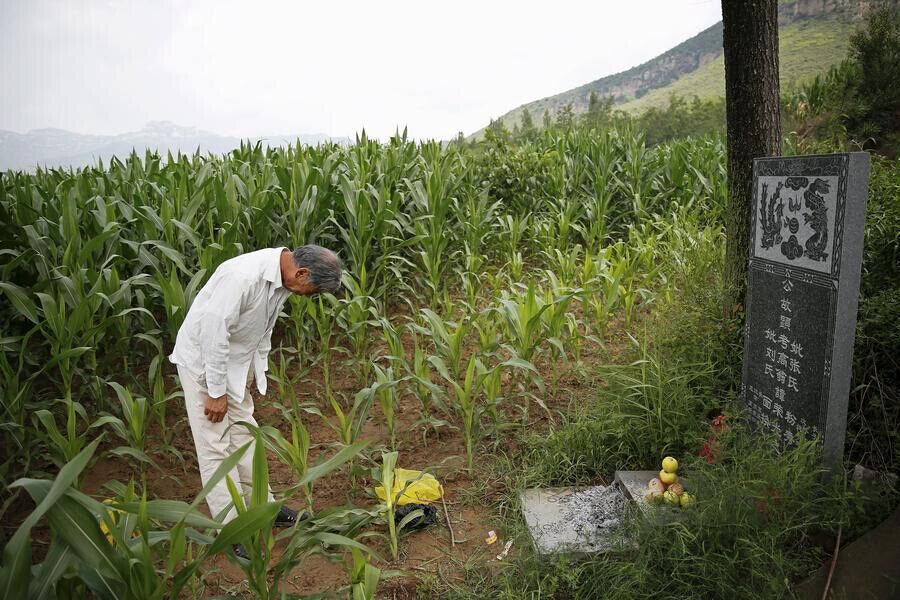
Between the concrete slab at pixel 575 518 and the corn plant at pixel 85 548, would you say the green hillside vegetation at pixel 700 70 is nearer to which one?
the concrete slab at pixel 575 518

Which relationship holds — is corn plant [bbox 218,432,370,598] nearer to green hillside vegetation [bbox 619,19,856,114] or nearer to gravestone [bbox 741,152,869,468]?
gravestone [bbox 741,152,869,468]

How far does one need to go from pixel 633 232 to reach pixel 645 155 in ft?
8.73

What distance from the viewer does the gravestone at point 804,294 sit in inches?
88.4

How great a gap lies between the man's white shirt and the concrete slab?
1389 mm

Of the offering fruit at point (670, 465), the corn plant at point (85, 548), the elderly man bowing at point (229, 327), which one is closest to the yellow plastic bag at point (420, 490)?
Result: the elderly man bowing at point (229, 327)

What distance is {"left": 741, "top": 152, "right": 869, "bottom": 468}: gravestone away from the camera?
225cm

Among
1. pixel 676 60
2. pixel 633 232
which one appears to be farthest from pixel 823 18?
pixel 633 232

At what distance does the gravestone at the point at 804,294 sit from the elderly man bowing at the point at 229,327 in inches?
74.1

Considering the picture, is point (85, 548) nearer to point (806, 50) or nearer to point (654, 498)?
point (654, 498)

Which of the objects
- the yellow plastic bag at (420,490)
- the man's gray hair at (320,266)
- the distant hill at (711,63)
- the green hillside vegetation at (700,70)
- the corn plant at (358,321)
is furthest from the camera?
the distant hill at (711,63)

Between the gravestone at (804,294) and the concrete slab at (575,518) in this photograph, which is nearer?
the gravestone at (804,294)

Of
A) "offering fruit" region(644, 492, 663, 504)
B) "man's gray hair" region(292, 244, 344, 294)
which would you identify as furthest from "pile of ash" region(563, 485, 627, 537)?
"man's gray hair" region(292, 244, 344, 294)

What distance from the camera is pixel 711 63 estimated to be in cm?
5269

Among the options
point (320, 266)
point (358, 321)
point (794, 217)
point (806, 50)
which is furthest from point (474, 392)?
point (806, 50)
